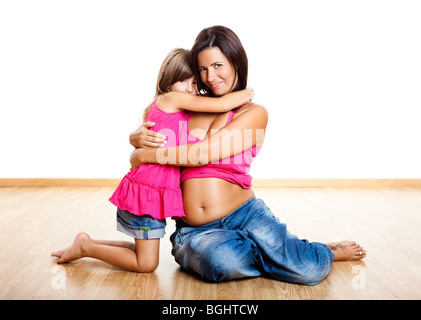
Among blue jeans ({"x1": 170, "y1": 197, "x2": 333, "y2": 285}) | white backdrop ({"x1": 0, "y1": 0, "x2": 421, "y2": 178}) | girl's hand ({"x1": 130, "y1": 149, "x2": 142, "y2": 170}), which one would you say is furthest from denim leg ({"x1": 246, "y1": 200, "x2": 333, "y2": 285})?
white backdrop ({"x1": 0, "y1": 0, "x2": 421, "y2": 178})

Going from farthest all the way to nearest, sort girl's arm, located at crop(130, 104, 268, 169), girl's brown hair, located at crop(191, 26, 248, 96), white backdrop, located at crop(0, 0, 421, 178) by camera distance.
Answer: white backdrop, located at crop(0, 0, 421, 178) < girl's brown hair, located at crop(191, 26, 248, 96) < girl's arm, located at crop(130, 104, 268, 169)

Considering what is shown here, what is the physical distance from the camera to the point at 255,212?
7.16 ft

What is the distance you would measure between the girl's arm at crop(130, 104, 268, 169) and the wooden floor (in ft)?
1.66

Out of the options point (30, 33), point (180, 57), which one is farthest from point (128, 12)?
point (180, 57)

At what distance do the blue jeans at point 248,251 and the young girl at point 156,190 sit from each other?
0.13 metres

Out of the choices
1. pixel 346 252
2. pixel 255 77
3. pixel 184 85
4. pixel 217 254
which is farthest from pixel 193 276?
pixel 255 77

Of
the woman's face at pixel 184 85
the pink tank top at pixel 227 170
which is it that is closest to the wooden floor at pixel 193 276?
the pink tank top at pixel 227 170

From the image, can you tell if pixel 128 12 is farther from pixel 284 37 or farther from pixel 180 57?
pixel 180 57

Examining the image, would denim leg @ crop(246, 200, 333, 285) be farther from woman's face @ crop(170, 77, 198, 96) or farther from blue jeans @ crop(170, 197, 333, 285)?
woman's face @ crop(170, 77, 198, 96)

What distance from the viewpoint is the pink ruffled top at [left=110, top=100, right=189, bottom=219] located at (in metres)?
2.12

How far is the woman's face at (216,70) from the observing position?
2186mm

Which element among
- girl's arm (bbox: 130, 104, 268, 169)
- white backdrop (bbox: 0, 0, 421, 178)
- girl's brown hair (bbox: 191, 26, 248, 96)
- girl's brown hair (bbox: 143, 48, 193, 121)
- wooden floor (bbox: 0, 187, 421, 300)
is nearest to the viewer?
wooden floor (bbox: 0, 187, 421, 300)

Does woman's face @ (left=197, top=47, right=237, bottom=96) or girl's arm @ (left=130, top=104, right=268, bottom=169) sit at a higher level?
woman's face @ (left=197, top=47, right=237, bottom=96)

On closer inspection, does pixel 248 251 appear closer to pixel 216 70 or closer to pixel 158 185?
pixel 158 185
